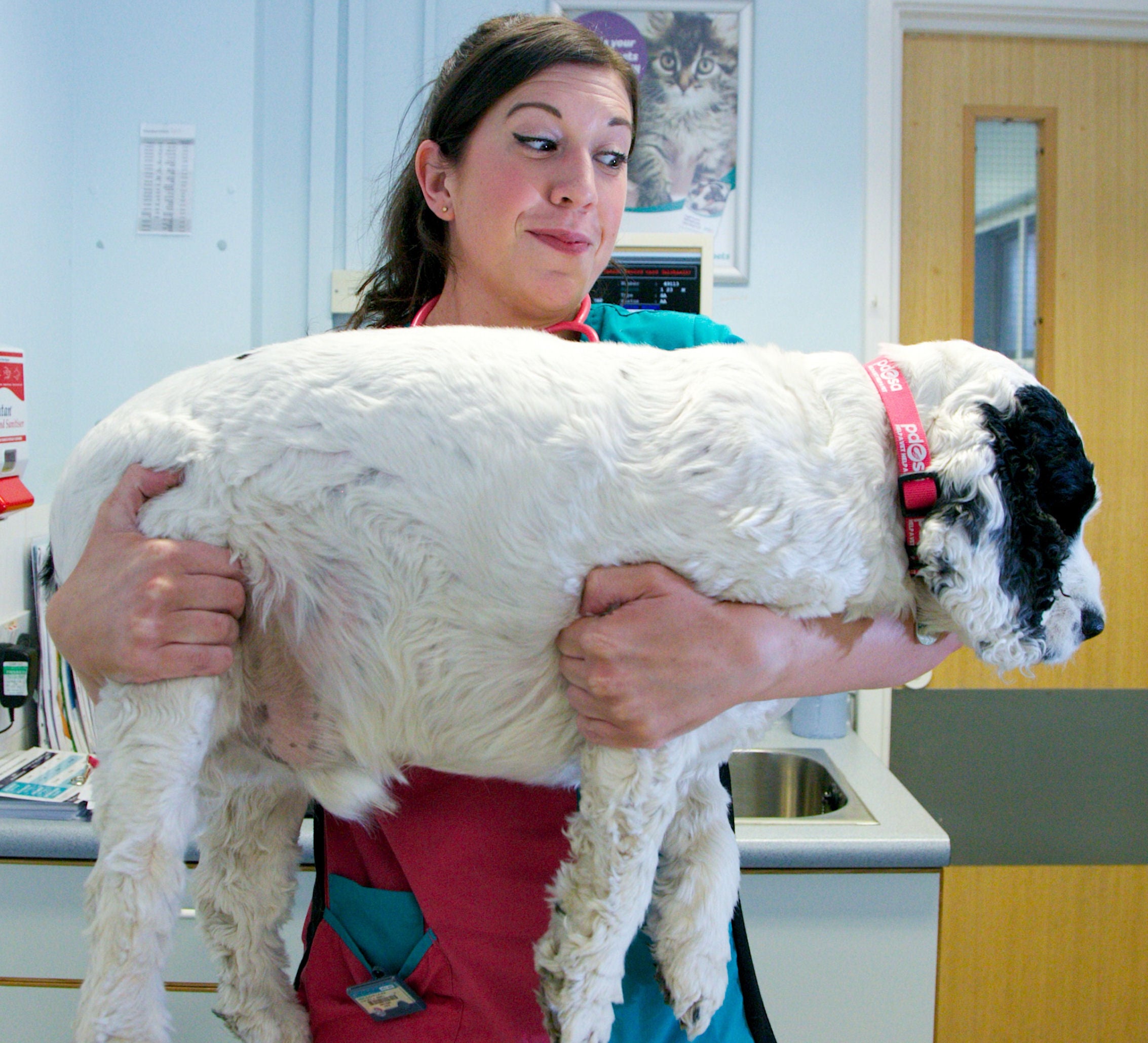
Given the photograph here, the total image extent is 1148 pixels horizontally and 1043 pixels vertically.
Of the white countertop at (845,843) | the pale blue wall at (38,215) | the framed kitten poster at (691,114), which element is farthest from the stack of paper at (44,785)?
the framed kitten poster at (691,114)

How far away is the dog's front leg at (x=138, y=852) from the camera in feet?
2.34

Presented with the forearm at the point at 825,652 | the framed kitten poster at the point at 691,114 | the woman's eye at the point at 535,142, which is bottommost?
the forearm at the point at 825,652

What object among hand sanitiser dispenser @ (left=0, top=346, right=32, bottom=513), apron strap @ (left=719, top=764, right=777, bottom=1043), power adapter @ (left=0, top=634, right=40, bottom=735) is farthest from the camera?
power adapter @ (left=0, top=634, right=40, bottom=735)

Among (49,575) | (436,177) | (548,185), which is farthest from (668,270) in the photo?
(49,575)

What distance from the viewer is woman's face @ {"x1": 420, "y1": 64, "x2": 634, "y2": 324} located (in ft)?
3.33

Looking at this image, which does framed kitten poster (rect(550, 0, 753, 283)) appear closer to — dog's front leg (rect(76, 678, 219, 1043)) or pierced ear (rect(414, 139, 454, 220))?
pierced ear (rect(414, 139, 454, 220))

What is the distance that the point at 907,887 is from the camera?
1.72m

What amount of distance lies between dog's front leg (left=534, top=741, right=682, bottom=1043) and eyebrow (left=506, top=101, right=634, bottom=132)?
0.70 m

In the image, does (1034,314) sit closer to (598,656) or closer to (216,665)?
(598,656)

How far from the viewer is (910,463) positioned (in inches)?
29.6

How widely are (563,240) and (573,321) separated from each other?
0.12 metres

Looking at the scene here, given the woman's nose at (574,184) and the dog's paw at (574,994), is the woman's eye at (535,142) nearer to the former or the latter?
the woman's nose at (574,184)

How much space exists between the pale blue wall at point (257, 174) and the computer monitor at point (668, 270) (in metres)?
0.36

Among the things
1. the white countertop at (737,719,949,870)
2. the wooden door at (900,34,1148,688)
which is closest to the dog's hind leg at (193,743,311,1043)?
the white countertop at (737,719,949,870)
